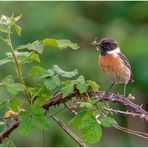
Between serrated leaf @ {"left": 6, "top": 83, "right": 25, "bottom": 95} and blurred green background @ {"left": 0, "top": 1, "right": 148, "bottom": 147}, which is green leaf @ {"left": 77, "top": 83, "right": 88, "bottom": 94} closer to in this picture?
serrated leaf @ {"left": 6, "top": 83, "right": 25, "bottom": 95}

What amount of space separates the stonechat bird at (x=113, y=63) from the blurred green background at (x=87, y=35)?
54.7 inches

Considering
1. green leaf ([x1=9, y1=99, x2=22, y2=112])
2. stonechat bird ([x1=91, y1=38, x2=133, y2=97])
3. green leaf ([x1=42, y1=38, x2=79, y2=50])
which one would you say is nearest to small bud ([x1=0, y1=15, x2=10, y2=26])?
green leaf ([x1=42, y1=38, x2=79, y2=50])

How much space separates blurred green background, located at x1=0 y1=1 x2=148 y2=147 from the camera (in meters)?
4.73

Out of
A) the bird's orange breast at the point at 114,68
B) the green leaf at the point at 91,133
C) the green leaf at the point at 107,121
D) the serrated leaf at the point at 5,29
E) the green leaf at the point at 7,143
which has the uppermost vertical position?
the serrated leaf at the point at 5,29

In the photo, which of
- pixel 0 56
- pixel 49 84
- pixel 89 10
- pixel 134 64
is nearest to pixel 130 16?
pixel 89 10

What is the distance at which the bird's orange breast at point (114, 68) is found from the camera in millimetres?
2957

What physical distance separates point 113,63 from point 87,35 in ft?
8.41

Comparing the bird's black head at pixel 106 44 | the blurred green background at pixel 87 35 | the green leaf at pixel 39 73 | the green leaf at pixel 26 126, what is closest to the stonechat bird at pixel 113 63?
the bird's black head at pixel 106 44

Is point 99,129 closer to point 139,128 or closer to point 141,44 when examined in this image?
point 139,128

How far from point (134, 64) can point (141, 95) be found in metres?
0.24

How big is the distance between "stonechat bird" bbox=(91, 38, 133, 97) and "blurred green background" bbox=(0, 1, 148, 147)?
4.56 ft

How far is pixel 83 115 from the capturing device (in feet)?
6.27

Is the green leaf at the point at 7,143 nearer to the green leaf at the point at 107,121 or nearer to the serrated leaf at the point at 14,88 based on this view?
the serrated leaf at the point at 14,88

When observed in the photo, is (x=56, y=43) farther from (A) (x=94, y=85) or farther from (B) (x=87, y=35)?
(B) (x=87, y=35)
